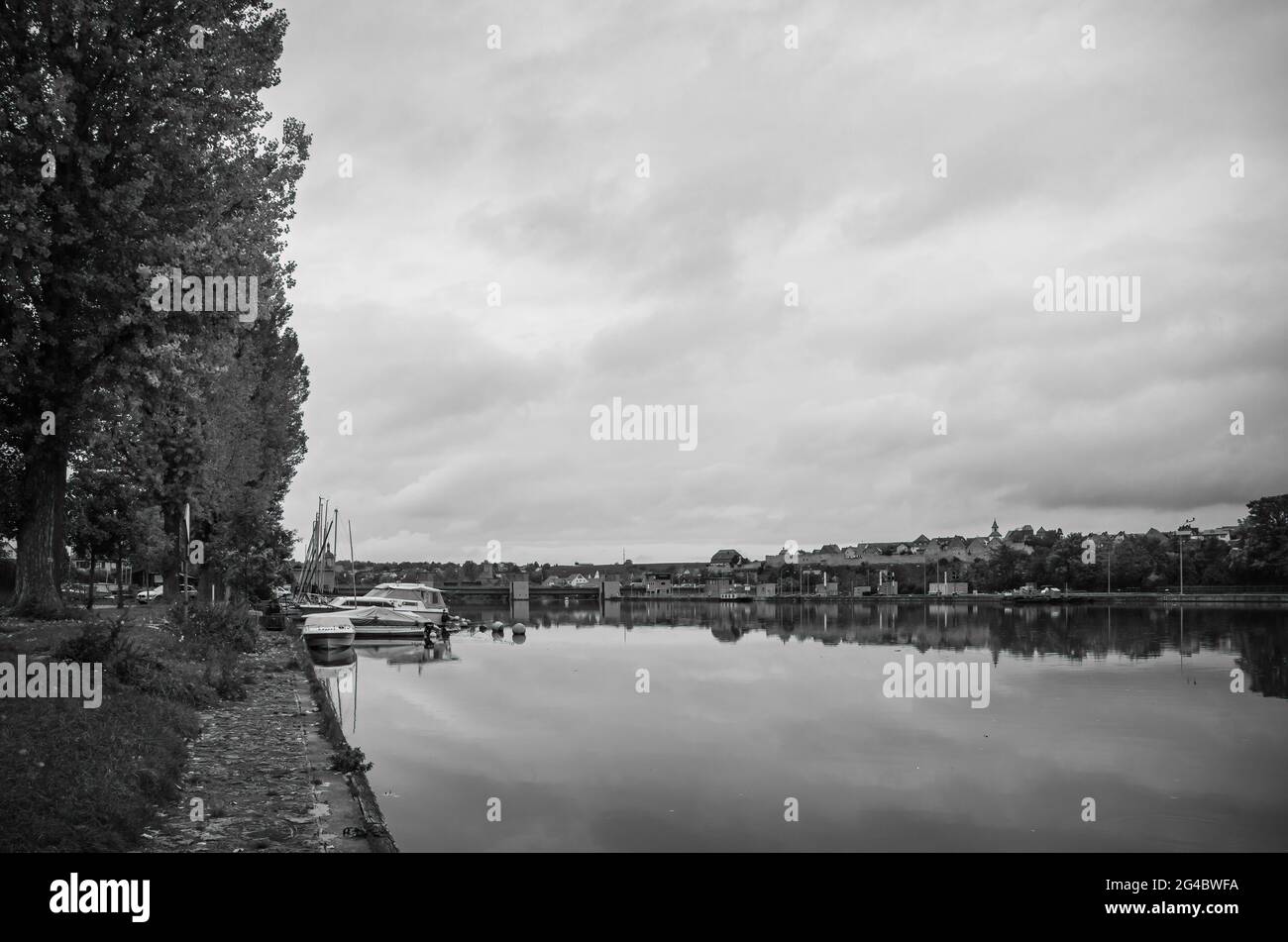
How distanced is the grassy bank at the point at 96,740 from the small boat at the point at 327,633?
2592cm

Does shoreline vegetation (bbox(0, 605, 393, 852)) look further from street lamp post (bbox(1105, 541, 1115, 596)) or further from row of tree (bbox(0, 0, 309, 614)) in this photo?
street lamp post (bbox(1105, 541, 1115, 596))

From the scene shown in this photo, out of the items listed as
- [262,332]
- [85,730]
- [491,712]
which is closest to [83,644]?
[85,730]

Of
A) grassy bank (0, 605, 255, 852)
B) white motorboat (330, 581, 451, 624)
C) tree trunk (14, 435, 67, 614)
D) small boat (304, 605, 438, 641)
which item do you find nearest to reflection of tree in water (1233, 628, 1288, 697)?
grassy bank (0, 605, 255, 852)

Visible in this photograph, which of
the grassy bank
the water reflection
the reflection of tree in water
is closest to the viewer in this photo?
the grassy bank

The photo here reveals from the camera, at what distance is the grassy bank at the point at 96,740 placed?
10.6 metres

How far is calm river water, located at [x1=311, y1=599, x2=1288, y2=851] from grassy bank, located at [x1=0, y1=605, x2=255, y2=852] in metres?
4.21

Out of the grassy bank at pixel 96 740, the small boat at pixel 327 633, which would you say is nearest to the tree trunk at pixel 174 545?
the small boat at pixel 327 633

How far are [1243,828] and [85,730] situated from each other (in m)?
20.0

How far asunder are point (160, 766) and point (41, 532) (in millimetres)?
13303

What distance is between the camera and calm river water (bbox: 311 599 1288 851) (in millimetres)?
16703

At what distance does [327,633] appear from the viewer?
163 ft

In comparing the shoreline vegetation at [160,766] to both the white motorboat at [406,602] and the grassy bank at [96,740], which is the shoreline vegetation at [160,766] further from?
the white motorboat at [406,602]

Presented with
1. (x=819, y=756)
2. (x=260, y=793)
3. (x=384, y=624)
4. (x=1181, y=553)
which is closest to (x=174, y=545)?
(x=384, y=624)

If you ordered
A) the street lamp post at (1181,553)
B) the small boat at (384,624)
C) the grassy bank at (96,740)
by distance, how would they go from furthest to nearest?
the street lamp post at (1181,553), the small boat at (384,624), the grassy bank at (96,740)
